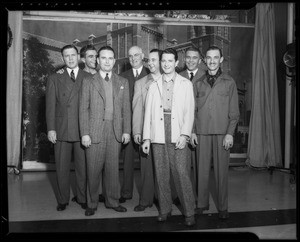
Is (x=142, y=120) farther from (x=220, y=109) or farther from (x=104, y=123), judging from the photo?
(x=220, y=109)

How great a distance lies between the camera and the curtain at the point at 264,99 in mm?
6527

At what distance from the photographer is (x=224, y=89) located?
384 cm

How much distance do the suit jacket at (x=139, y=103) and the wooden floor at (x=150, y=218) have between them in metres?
0.91

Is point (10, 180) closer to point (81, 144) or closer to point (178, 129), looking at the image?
point (81, 144)

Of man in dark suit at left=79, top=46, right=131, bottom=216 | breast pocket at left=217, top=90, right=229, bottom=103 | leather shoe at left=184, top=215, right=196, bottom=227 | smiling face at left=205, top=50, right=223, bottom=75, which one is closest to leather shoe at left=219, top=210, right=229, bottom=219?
leather shoe at left=184, top=215, right=196, bottom=227

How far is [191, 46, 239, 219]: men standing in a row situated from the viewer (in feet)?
12.5

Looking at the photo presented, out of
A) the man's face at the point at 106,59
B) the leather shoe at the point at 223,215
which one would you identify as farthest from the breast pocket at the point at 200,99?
the leather shoe at the point at 223,215

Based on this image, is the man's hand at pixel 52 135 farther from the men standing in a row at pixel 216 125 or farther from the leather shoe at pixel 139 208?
the men standing in a row at pixel 216 125

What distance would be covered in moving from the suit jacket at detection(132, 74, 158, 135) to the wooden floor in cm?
91

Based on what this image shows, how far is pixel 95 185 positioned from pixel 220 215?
1311 millimetres

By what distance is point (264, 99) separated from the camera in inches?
260

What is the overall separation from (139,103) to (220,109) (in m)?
0.86
